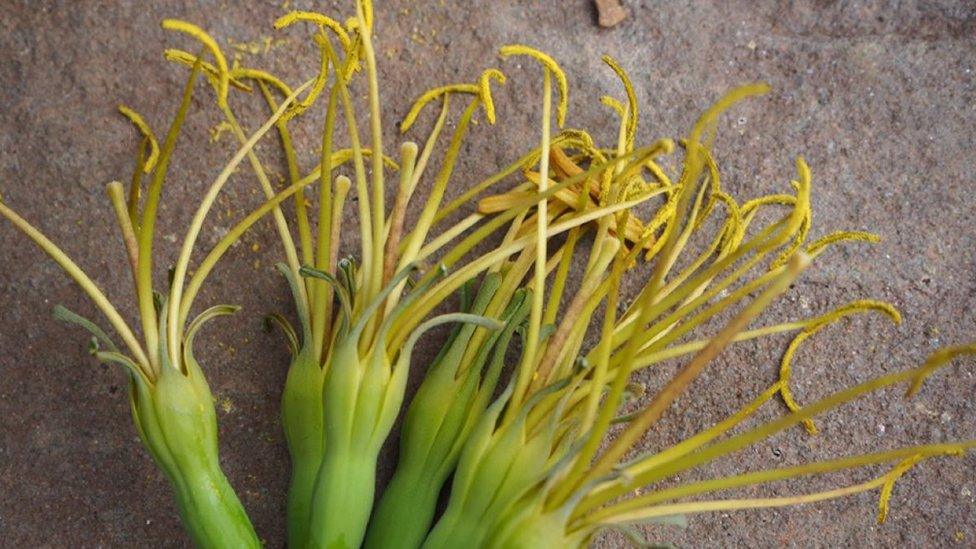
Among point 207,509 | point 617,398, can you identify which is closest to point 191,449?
point 207,509

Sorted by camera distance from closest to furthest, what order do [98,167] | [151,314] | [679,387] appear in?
[679,387]
[151,314]
[98,167]

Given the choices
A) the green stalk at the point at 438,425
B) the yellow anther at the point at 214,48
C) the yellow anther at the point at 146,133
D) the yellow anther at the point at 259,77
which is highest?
the yellow anther at the point at 259,77

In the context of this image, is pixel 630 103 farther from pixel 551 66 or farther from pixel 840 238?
pixel 840 238

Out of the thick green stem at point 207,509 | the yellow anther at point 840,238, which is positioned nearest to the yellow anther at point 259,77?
the thick green stem at point 207,509

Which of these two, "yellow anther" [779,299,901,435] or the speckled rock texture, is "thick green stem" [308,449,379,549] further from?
"yellow anther" [779,299,901,435]

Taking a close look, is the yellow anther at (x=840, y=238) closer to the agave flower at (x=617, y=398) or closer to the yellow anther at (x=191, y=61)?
the agave flower at (x=617, y=398)

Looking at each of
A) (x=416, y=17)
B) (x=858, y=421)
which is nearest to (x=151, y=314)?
(x=416, y=17)

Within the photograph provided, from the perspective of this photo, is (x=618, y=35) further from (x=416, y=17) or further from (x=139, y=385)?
(x=139, y=385)
